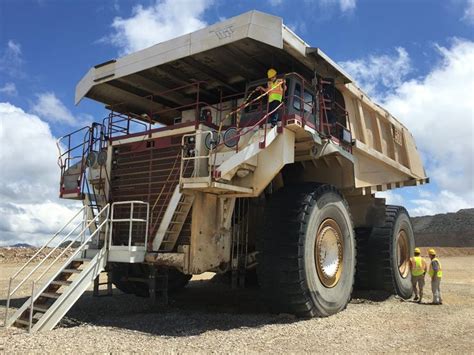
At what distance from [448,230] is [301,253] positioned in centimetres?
4458

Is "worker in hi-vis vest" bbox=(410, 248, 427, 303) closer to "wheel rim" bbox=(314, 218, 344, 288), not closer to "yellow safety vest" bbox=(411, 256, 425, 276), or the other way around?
"yellow safety vest" bbox=(411, 256, 425, 276)

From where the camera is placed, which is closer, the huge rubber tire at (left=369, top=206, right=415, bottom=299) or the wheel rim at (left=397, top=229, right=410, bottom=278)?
the huge rubber tire at (left=369, top=206, right=415, bottom=299)

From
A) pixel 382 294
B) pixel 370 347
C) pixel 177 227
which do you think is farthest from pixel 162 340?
pixel 382 294

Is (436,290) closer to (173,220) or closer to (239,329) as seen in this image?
(239,329)

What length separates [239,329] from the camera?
6.79 metres

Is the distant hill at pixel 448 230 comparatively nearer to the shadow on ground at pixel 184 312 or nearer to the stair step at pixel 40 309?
the shadow on ground at pixel 184 312

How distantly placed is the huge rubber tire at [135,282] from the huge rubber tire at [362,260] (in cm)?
395

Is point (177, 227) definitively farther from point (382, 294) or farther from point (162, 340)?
point (382, 294)

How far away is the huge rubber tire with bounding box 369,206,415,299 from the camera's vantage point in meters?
10.9

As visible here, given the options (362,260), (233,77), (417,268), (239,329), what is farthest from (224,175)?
(417,268)

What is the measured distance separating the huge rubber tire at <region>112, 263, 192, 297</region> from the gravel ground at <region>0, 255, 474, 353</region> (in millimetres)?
258

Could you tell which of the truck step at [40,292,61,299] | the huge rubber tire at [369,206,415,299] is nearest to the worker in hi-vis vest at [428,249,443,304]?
the huge rubber tire at [369,206,415,299]

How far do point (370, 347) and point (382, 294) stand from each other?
5401mm

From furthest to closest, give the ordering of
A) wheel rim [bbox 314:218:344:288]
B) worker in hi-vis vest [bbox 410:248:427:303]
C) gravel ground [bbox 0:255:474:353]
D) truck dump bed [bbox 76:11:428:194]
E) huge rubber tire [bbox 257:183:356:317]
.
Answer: worker in hi-vis vest [bbox 410:248:427:303]
wheel rim [bbox 314:218:344:288]
truck dump bed [bbox 76:11:428:194]
huge rubber tire [bbox 257:183:356:317]
gravel ground [bbox 0:255:474:353]
